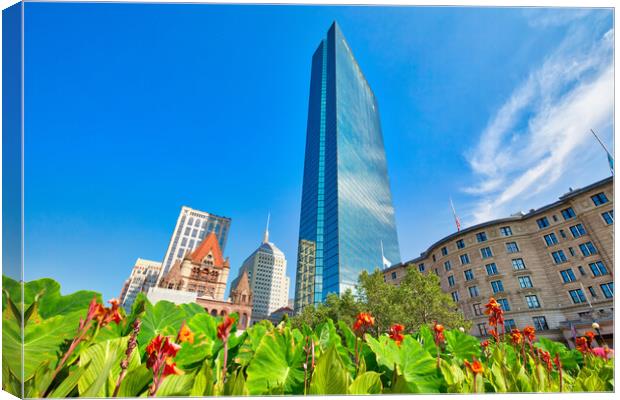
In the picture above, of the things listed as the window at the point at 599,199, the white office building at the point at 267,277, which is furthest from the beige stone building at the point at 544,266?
the white office building at the point at 267,277

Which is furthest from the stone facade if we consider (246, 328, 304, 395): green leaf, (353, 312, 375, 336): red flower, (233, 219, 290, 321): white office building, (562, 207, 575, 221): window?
(233, 219, 290, 321): white office building

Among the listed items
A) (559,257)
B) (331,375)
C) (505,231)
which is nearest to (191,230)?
(505,231)

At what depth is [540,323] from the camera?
23031mm

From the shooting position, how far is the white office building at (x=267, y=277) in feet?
335

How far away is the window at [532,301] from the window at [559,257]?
3534 millimetres

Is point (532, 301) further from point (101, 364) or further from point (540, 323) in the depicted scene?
point (101, 364)

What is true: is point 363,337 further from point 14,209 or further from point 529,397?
point 14,209

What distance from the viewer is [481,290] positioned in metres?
26.0

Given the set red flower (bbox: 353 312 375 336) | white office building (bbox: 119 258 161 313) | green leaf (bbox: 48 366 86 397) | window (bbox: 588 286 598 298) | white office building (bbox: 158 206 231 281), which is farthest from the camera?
white office building (bbox: 119 258 161 313)

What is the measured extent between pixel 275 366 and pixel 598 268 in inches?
1177

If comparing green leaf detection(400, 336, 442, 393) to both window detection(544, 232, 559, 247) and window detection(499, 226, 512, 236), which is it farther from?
window detection(499, 226, 512, 236)

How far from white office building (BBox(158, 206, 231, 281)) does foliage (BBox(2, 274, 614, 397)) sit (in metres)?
88.0

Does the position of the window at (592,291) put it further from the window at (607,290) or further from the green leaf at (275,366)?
the green leaf at (275,366)

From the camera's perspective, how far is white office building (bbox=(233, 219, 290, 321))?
335 ft
